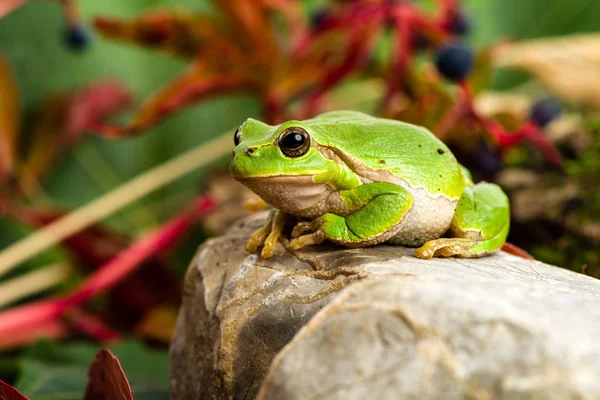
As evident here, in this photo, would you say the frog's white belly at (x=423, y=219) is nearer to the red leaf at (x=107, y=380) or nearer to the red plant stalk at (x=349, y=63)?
the red leaf at (x=107, y=380)

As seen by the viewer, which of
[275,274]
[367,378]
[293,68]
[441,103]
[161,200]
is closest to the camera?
[367,378]

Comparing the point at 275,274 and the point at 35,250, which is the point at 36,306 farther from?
the point at 275,274

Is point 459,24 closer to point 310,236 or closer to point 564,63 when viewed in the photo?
point 564,63

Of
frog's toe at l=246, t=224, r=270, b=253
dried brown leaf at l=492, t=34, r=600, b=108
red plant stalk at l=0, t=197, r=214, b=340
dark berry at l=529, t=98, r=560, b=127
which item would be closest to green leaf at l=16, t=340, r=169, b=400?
red plant stalk at l=0, t=197, r=214, b=340

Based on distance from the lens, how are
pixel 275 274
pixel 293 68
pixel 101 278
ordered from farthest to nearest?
1. pixel 293 68
2. pixel 101 278
3. pixel 275 274

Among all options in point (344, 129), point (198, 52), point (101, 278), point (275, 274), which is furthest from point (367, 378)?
point (198, 52)

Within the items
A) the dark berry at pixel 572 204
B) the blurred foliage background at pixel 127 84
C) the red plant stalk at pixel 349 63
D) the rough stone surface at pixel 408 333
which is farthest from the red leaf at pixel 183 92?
the dark berry at pixel 572 204
